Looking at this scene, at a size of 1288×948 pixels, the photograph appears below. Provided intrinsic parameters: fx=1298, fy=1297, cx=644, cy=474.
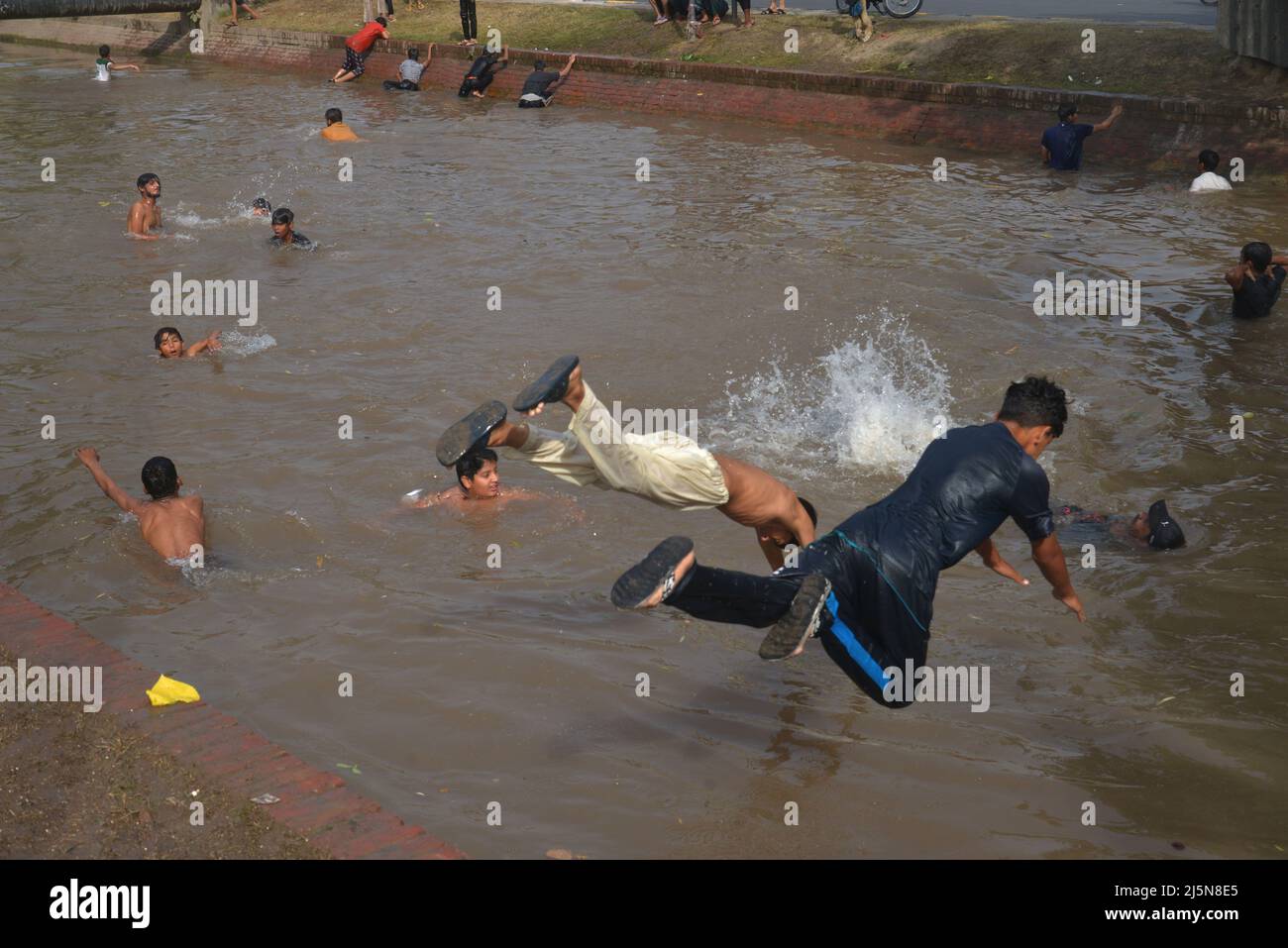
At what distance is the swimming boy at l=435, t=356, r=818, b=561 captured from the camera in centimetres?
520

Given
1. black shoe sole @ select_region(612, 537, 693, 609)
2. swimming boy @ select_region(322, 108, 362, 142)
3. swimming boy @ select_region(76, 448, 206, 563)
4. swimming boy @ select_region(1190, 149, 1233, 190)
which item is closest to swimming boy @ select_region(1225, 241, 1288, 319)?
swimming boy @ select_region(1190, 149, 1233, 190)

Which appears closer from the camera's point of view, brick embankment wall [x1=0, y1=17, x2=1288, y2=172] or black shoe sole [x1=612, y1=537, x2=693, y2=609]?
black shoe sole [x1=612, y1=537, x2=693, y2=609]

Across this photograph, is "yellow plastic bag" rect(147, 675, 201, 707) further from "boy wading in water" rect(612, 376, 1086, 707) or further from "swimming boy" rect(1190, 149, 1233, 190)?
"swimming boy" rect(1190, 149, 1233, 190)

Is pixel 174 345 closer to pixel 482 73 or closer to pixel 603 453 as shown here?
pixel 603 453

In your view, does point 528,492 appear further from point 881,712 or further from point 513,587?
point 881,712

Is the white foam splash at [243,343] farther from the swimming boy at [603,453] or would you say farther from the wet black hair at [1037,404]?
the wet black hair at [1037,404]

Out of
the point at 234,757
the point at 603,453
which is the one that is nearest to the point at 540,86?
the point at 603,453

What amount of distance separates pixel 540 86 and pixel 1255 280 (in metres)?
14.5

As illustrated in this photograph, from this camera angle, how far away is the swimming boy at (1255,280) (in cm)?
1137

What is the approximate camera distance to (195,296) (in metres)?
13.3

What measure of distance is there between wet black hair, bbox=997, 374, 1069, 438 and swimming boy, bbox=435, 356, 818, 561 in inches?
44.9

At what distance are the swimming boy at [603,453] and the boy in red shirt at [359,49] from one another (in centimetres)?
2312

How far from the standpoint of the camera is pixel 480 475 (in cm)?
825

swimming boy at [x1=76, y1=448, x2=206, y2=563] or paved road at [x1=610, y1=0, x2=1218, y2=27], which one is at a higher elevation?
paved road at [x1=610, y1=0, x2=1218, y2=27]
